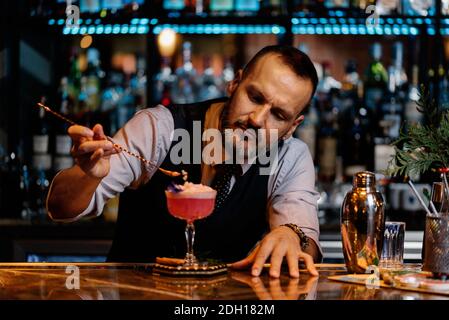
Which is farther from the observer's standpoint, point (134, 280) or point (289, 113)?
point (289, 113)

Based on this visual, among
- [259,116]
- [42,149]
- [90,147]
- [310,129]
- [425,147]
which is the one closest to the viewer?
[90,147]

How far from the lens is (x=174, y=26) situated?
4102 mm

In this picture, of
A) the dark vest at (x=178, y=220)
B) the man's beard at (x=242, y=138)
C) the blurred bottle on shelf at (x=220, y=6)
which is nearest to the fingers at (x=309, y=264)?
the man's beard at (x=242, y=138)

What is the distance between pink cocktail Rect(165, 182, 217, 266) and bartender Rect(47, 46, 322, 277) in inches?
14.3

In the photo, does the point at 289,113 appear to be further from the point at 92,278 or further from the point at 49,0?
the point at 49,0

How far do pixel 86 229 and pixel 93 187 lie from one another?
4.97 feet

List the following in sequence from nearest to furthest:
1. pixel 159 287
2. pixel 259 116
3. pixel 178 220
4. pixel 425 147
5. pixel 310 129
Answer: pixel 159 287
pixel 425 147
pixel 259 116
pixel 178 220
pixel 310 129

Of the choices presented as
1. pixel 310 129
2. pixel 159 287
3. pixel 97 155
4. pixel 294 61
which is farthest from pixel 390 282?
pixel 310 129

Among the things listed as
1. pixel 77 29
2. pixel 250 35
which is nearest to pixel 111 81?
pixel 77 29

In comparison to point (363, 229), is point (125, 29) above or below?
above

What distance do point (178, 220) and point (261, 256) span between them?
66 cm

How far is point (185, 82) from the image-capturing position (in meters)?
4.35

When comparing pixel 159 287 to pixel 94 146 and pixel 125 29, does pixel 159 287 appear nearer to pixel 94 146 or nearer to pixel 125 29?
pixel 94 146
